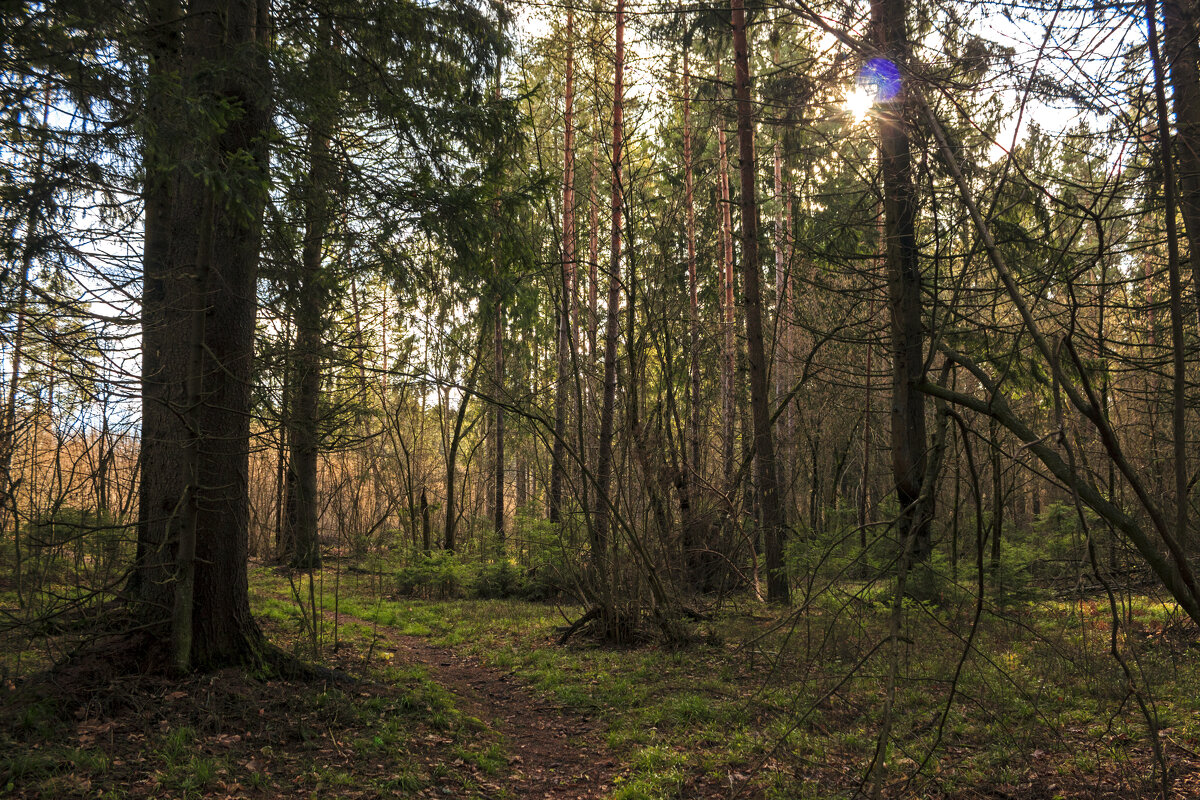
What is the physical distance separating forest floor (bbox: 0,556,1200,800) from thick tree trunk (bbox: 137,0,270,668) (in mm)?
589

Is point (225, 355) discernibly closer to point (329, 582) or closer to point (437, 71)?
point (437, 71)

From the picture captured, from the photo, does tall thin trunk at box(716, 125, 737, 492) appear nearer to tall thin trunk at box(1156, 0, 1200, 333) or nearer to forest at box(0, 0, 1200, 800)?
forest at box(0, 0, 1200, 800)

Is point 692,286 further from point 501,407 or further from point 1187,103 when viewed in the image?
point 1187,103

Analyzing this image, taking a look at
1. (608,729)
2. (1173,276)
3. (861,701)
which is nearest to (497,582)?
(608,729)

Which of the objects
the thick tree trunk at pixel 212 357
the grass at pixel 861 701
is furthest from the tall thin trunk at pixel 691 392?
the thick tree trunk at pixel 212 357

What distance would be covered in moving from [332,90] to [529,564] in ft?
32.6

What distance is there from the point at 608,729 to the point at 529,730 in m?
0.70

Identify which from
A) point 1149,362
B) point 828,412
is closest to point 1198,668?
point 1149,362

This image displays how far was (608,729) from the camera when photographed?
6.04 meters

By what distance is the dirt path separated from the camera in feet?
16.3

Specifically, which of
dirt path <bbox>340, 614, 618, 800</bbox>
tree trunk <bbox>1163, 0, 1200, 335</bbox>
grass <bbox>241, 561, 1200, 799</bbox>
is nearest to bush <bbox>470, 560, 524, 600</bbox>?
grass <bbox>241, 561, 1200, 799</bbox>

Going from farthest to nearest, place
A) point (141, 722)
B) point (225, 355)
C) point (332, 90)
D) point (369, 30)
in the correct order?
1. point (369, 30)
2. point (332, 90)
3. point (225, 355)
4. point (141, 722)

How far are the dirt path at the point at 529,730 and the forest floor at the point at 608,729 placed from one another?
0.02 m

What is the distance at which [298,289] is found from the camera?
22.1 feet
